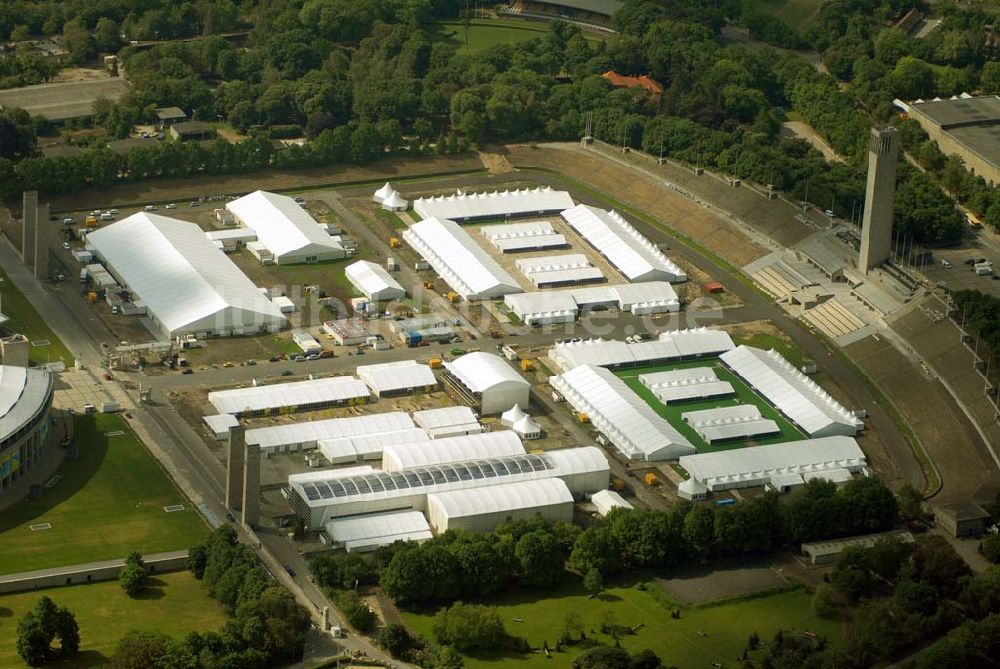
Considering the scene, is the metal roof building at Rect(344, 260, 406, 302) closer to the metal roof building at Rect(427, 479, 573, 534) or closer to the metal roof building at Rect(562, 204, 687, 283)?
the metal roof building at Rect(562, 204, 687, 283)

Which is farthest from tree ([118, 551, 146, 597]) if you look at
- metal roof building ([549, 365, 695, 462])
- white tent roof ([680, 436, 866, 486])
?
white tent roof ([680, 436, 866, 486])

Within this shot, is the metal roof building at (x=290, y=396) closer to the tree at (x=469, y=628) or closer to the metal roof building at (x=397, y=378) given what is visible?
the metal roof building at (x=397, y=378)

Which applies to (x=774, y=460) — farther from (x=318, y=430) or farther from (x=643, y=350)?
(x=318, y=430)

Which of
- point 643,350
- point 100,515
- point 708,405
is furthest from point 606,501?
point 100,515

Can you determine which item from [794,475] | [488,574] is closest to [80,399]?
[488,574]

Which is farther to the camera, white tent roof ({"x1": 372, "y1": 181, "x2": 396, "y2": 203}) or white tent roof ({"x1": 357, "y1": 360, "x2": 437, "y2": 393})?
white tent roof ({"x1": 372, "y1": 181, "x2": 396, "y2": 203})

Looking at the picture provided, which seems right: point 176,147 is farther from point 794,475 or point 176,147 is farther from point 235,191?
point 794,475

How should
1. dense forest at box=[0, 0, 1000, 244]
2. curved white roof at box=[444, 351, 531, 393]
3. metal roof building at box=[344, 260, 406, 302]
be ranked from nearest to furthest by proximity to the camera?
1. curved white roof at box=[444, 351, 531, 393]
2. metal roof building at box=[344, 260, 406, 302]
3. dense forest at box=[0, 0, 1000, 244]
